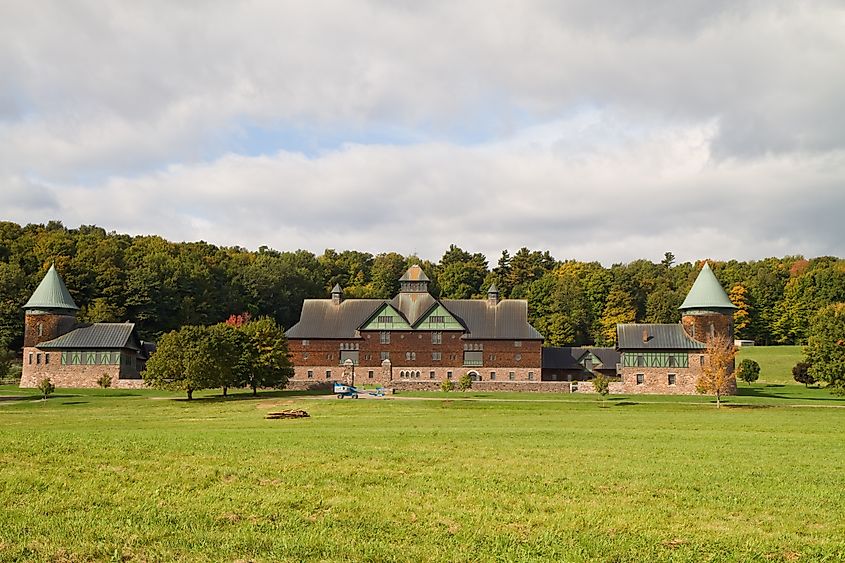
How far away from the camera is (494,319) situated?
7944cm

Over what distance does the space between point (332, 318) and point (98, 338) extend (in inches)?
871

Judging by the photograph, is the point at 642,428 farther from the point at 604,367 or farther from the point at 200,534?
the point at 604,367

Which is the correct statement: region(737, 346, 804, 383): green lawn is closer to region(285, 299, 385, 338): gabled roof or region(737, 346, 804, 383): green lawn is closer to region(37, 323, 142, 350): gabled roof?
region(285, 299, 385, 338): gabled roof

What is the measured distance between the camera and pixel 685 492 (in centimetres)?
1459

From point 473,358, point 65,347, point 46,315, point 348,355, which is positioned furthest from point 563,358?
point 46,315

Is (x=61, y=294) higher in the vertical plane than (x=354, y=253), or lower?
lower

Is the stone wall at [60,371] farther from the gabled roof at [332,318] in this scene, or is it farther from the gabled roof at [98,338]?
the gabled roof at [332,318]

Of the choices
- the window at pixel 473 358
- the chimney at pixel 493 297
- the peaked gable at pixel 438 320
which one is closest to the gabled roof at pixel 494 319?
the chimney at pixel 493 297

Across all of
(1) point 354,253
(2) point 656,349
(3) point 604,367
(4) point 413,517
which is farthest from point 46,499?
(1) point 354,253

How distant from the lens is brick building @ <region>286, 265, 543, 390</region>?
77.4 metres

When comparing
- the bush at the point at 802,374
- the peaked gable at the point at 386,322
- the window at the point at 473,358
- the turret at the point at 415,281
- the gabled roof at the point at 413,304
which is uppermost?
the turret at the point at 415,281

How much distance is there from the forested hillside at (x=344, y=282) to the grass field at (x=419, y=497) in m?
73.2

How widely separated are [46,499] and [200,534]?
3.46 meters

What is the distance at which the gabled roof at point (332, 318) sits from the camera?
7944cm
